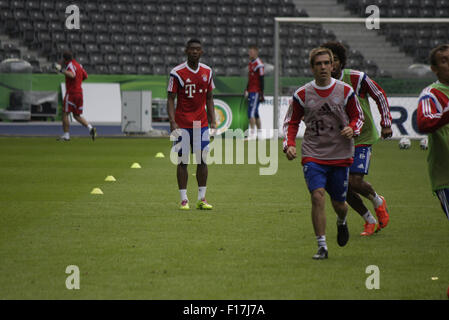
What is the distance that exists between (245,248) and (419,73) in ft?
60.2

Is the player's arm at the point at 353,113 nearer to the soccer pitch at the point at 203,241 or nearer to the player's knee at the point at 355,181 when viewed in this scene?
the soccer pitch at the point at 203,241

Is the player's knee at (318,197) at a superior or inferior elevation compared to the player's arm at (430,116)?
inferior

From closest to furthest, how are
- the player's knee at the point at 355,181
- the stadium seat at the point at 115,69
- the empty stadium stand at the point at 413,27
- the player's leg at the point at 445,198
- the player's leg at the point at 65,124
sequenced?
the player's leg at the point at 445,198, the player's knee at the point at 355,181, the player's leg at the point at 65,124, the empty stadium stand at the point at 413,27, the stadium seat at the point at 115,69

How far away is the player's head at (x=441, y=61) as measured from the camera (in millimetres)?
5641

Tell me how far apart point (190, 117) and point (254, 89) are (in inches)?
466

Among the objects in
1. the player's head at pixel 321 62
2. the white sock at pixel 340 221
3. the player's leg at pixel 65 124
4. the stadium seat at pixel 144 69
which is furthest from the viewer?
the stadium seat at pixel 144 69

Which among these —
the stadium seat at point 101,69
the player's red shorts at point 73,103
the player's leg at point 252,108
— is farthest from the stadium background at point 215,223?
the stadium seat at point 101,69

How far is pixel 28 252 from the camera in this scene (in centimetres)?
705

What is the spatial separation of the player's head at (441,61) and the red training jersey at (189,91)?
15.3ft

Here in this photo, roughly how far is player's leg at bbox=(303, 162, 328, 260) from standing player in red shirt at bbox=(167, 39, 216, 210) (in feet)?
10.6

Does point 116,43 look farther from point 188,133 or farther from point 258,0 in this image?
point 188,133

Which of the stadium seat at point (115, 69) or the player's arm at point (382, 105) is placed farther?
the stadium seat at point (115, 69)

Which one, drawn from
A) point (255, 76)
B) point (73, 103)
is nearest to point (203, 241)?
point (73, 103)
